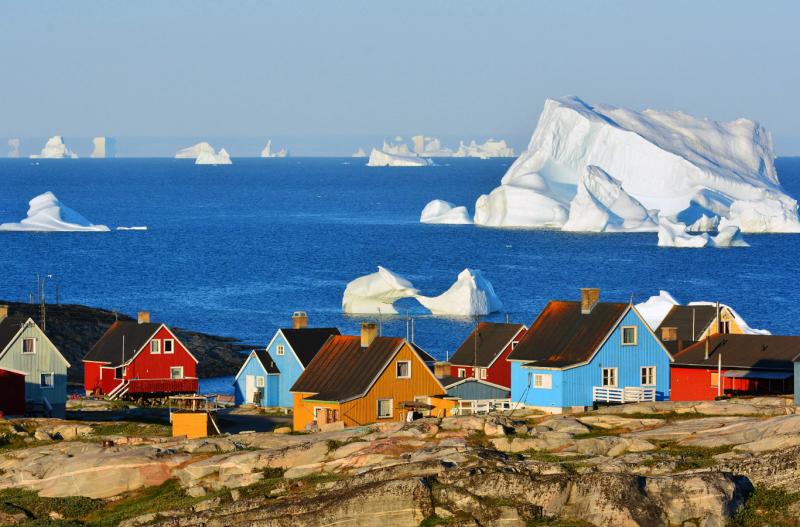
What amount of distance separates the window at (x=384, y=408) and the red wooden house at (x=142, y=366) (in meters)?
17.9

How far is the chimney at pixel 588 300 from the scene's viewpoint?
5124 centimetres

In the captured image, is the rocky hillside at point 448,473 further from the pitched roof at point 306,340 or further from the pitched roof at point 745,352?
the pitched roof at point 306,340

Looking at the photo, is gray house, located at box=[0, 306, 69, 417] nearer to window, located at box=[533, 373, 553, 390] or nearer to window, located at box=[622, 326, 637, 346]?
window, located at box=[533, 373, 553, 390]

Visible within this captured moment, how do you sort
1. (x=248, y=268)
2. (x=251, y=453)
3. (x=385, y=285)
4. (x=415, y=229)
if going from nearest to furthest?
(x=251, y=453) → (x=385, y=285) → (x=248, y=268) → (x=415, y=229)

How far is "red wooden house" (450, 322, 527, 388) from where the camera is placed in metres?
57.0

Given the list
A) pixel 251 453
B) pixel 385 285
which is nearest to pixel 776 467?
pixel 251 453

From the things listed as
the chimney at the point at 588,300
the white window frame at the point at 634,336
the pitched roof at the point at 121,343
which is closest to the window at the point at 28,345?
the pitched roof at the point at 121,343

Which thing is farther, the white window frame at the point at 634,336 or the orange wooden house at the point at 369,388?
the white window frame at the point at 634,336

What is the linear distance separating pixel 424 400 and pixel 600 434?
465 inches

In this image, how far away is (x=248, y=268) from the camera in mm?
144250

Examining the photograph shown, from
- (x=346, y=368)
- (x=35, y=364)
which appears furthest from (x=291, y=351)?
(x=346, y=368)

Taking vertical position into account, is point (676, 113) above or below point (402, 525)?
above

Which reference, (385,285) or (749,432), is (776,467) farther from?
(385,285)

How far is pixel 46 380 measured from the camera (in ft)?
182
